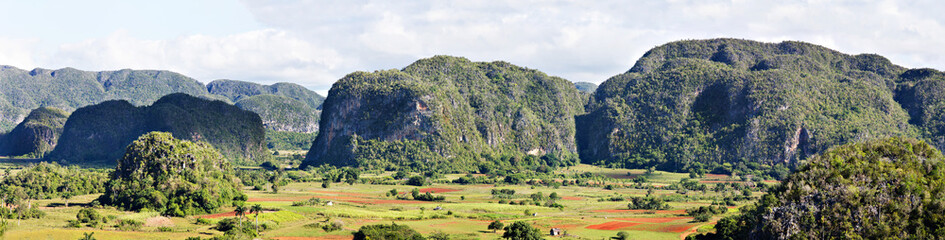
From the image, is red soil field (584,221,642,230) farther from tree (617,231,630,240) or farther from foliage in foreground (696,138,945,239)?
foliage in foreground (696,138,945,239)

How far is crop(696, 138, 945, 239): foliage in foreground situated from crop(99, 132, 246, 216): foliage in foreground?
68135mm

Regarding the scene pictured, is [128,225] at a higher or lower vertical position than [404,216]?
lower

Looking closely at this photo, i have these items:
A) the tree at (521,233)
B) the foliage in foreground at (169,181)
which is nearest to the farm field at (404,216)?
the foliage in foreground at (169,181)

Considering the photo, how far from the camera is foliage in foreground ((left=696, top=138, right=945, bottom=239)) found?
5366 cm

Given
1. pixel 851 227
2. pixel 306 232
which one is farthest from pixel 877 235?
pixel 306 232

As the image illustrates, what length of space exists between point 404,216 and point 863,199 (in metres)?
53.1

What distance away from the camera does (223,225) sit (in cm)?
7575

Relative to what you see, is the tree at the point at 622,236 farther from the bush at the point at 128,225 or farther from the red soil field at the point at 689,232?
the bush at the point at 128,225

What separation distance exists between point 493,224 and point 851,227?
123 ft

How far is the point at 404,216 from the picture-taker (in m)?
90.1

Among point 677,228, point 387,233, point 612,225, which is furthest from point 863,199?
point 387,233

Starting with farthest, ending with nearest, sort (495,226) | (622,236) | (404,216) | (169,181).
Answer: (169,181), (404,216), (495,226), (622,236)

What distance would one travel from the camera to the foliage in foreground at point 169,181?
89.9 m

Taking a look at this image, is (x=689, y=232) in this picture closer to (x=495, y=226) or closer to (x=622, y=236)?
(x=622, y=236)
